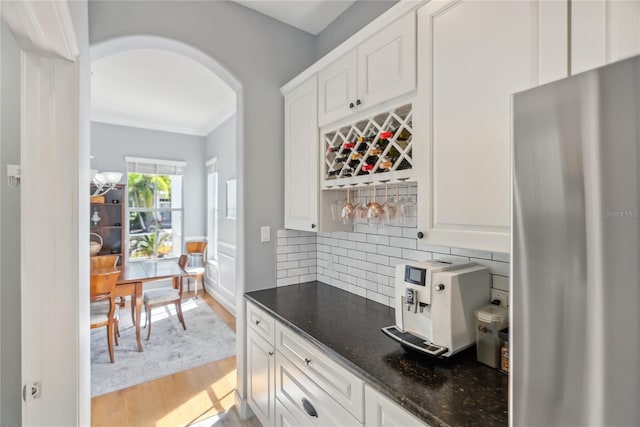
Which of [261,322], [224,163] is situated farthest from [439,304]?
[224,163]

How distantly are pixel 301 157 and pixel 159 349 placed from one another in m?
2.64

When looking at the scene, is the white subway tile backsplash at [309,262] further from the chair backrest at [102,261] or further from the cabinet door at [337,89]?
the chair backrest at [102,261]

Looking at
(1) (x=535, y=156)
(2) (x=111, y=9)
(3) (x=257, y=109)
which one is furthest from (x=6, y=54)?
(1) (x=535, y=156)

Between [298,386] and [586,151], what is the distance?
151cm

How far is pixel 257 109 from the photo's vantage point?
7.16 ft

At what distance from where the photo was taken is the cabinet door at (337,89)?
5.38ft

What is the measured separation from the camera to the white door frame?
1.05m

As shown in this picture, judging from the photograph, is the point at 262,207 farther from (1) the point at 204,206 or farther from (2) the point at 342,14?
(1) the point at 204,206

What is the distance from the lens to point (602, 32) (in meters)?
0.80

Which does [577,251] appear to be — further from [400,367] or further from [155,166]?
[155,166]

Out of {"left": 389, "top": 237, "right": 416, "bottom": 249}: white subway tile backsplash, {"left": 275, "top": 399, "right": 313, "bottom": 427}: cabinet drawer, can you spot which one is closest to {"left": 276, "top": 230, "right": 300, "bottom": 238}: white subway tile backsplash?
{"left": 389, "top": 237, "right": 416, "bottom": 249}: white subway tile backsplash

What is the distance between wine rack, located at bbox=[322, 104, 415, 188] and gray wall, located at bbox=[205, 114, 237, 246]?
2798 millimetres

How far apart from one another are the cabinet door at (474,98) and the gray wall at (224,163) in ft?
11.4

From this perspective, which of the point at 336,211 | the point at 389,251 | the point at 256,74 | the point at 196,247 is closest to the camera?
the point at 389,251
